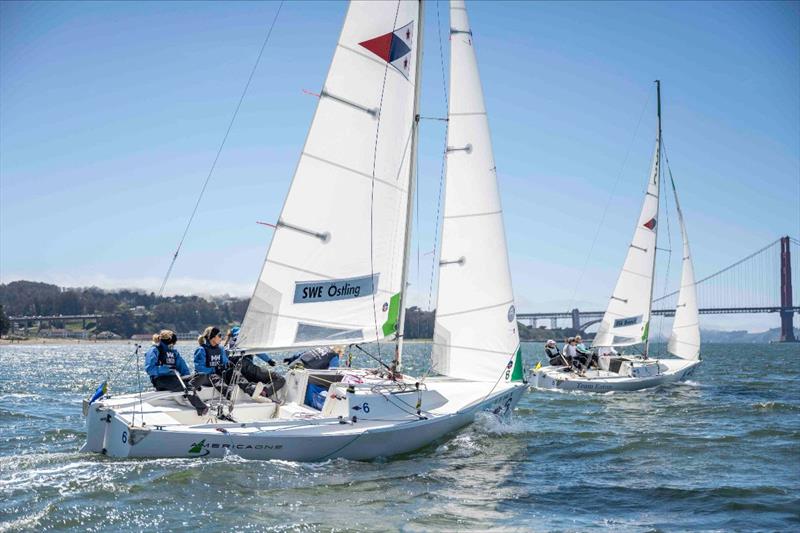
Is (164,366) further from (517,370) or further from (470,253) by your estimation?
(517,370)

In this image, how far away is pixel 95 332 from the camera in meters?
135

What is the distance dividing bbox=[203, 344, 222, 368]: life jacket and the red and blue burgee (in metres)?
4.86

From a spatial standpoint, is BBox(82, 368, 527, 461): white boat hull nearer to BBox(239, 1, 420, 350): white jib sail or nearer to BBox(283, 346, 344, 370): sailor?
BBox(239, 1, 420, 350): white jib sail

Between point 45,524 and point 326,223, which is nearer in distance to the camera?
point 45,524

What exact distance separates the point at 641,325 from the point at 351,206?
17506 mm

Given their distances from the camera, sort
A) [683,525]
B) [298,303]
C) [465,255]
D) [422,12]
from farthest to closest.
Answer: [465,255]
[422,12]
[298,303]
[683,525]

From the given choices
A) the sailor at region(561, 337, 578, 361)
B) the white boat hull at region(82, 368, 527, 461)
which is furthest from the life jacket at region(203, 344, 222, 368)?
the sailor at region(561, 337, 578, 361)

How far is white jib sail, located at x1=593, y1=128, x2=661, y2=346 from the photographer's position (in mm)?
25406

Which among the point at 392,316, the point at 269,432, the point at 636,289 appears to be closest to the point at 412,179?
the point at 392,316

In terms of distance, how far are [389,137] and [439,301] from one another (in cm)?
293

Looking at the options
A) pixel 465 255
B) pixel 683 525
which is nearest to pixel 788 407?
pixel 465 255

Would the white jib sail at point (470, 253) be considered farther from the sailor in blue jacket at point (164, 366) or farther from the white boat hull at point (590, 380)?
the white boat hull at point (590, 380)

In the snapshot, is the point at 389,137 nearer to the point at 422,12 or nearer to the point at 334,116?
the point at 334,116

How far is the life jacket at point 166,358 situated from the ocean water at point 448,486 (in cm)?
163
